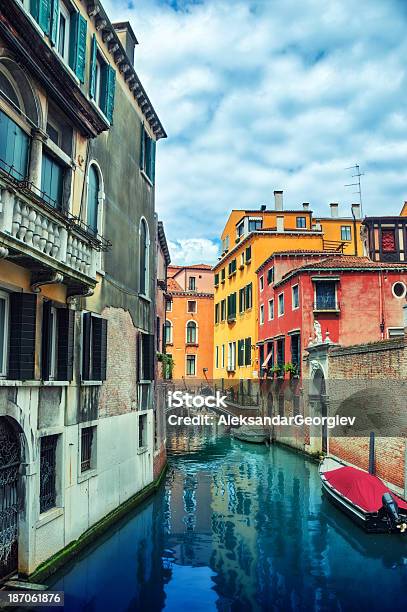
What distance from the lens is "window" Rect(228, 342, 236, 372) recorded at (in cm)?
3753

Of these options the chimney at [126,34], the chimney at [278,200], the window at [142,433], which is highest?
the chimney at [278,200]

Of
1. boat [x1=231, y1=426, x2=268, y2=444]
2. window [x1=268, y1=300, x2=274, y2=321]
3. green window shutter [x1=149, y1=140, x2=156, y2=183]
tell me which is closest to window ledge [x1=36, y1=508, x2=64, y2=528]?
green window shutter [x1=149, y1=140, x2=156, y2=183]

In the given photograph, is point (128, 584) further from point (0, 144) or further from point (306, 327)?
point (306, 327)

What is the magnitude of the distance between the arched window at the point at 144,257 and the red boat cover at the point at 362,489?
7215mm

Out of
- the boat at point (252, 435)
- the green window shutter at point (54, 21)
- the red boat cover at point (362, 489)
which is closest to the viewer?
the green window shutter at point (54, 21)

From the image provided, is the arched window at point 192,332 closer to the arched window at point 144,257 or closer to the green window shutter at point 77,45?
the arched window at point 144,257

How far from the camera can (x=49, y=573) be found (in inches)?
343

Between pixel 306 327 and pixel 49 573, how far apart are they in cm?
1690

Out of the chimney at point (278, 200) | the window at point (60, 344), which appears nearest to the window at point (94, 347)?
the window at point (60, 344)

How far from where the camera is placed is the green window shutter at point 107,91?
38.6 ft

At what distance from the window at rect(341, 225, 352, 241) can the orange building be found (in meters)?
12.7

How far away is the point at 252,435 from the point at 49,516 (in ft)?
61.2

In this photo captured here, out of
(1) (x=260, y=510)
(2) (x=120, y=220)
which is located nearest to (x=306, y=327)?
(1) (x=260, y=510)

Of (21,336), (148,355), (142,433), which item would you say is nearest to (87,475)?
(21,336)
